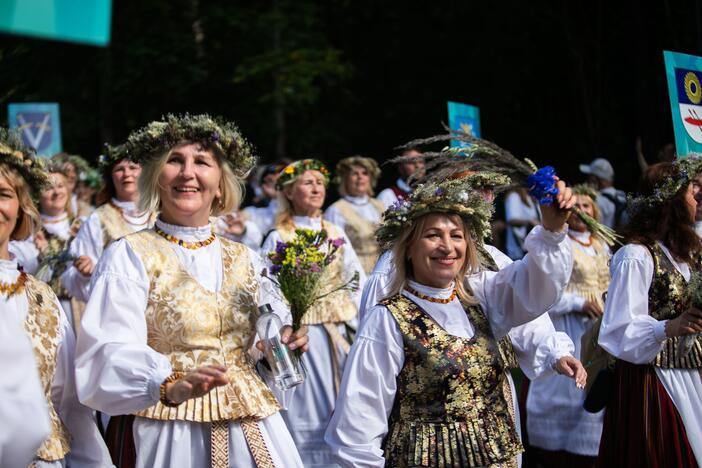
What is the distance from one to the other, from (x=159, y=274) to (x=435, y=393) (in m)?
1.21

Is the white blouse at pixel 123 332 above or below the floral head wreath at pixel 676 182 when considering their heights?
below

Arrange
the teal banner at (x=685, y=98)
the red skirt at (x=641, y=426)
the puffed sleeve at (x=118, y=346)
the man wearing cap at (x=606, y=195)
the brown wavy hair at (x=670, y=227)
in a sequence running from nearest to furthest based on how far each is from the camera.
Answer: the puffed sleeve at (x=118, y=346) < the red skirt at (x=641, y=426) < the brown wavy hair at (x=670, y=227) < the teal banner at (x=685, y=98) < the man wearing cap at (x=606, y=195)

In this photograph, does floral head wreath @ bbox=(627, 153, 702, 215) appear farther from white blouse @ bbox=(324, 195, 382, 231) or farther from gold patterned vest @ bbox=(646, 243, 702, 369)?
white blouse @ bbox=(324, 195, 382, 231)

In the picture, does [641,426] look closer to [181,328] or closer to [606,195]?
[181,328]

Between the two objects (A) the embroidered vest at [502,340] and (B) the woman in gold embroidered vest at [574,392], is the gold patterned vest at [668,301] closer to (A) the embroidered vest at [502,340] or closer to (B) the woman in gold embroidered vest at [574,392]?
(A) the embroidered vest at [502,340]

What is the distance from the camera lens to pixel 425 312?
4.12 meters

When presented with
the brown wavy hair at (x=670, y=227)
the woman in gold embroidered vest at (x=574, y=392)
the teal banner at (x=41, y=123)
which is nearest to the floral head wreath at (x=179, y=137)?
the brown wavy hair at (x=670, y=227)

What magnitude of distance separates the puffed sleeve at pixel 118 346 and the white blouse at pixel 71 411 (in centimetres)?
14

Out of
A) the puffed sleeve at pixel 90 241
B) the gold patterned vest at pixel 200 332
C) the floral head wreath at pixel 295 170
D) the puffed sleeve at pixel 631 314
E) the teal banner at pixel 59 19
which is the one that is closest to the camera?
the teal banner at pixel 59 19

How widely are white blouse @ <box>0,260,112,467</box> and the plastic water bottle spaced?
2.39 ft

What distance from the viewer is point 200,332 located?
12.5ft

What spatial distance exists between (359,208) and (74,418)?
6945 millimetres

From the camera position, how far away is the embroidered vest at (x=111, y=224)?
23.1 feet

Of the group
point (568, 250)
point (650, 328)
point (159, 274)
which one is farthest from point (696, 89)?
point (159, 274)
